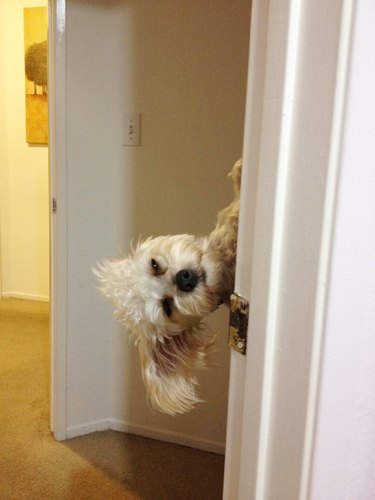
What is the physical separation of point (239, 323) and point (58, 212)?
1.30m

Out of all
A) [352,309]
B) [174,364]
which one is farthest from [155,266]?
[352,309]

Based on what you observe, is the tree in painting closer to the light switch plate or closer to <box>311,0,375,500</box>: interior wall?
the light switch plate

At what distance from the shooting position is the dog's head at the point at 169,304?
0.85 m

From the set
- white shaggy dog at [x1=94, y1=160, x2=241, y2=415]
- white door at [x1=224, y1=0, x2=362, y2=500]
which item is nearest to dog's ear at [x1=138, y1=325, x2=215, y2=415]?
white shaggy dog at [x1=94, y1=160, x2=241, y2=415]

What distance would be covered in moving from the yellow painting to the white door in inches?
126

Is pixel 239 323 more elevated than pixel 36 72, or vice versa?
pixel 36 72

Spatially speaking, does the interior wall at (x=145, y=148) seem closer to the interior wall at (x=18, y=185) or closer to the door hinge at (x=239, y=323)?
the door hinge at (x=239, y=323)

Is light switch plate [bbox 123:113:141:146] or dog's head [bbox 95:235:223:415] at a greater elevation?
light switch plate [bbox 123:113:141:146]

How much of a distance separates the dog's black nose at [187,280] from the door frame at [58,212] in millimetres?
980

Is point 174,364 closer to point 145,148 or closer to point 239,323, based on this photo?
point 239,323

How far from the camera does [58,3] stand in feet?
5.11

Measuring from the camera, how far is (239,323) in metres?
0.55

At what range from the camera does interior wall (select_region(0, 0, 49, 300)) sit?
3393 mm

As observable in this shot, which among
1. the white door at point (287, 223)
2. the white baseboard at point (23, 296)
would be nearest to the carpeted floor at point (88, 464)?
the white door at point (287, 223)
